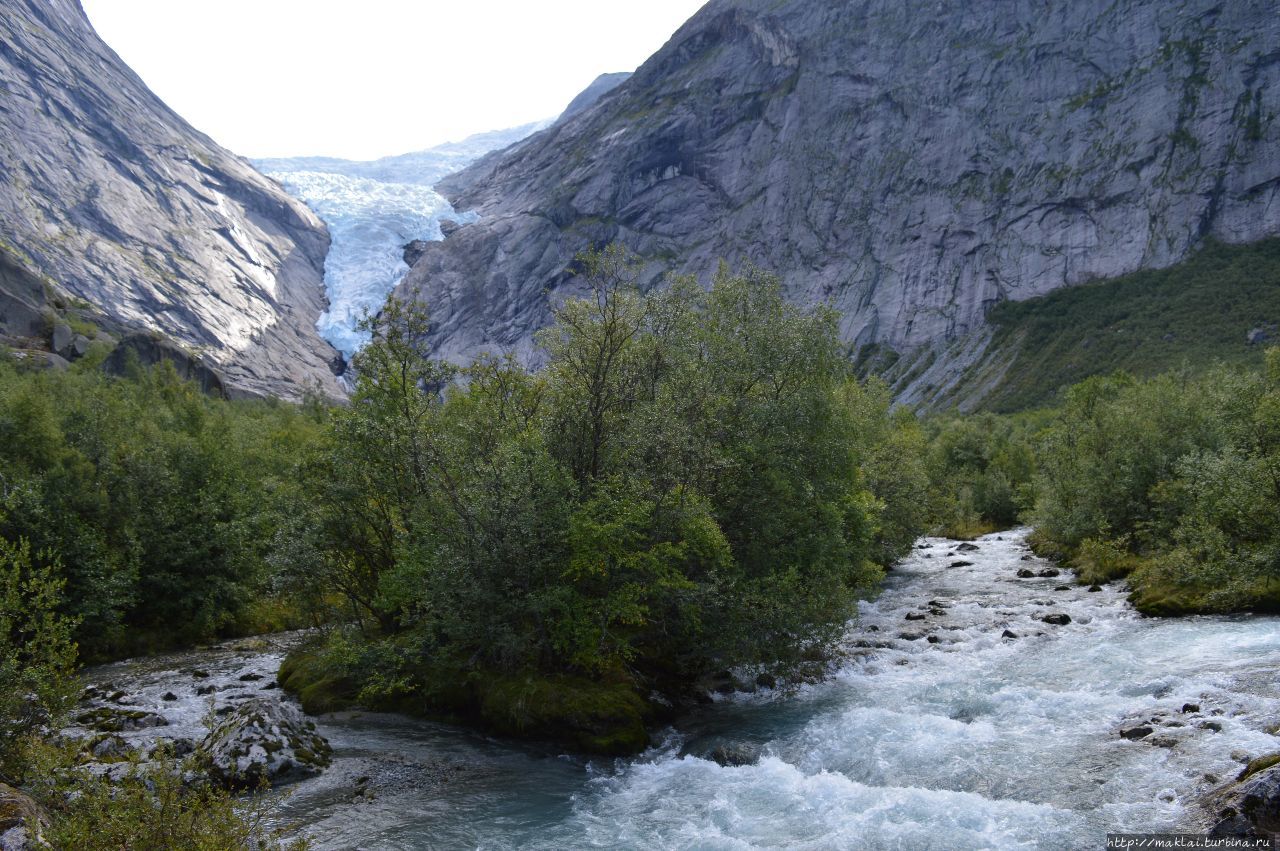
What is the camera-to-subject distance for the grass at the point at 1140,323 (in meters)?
131

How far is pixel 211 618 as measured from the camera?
35875 mm

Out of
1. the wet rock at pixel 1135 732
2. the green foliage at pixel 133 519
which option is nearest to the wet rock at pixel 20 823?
the green foliage at pixel 133 519

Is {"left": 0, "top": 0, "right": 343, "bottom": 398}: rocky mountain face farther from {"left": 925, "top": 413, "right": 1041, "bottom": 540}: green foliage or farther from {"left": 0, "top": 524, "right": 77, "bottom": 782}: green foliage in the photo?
{"left": 0, "top": 524, "right": 77, "bottom": 782}: green foliage

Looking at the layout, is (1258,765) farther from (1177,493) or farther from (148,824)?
(1177,493)

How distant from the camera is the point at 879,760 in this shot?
18.3 m

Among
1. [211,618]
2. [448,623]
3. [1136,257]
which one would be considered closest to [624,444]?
[448,623]

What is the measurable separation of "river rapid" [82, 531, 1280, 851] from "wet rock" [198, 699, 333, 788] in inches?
25.5

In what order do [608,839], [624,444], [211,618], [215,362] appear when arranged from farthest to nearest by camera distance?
[215,362]
[211,618]
[624,444]
[608,839]

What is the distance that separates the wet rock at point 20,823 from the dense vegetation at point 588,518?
1033cm

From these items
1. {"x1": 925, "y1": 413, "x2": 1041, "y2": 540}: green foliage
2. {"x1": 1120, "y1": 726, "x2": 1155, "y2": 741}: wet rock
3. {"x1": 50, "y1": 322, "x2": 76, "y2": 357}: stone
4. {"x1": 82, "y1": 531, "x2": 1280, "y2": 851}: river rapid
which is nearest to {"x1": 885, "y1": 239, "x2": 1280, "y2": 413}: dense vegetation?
{"x1": 925, "y1": 413, "x2": 1041, "y2": 540}: green foliage

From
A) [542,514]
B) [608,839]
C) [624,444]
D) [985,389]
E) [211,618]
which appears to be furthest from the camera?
[985,389]

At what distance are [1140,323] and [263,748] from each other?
546 ft

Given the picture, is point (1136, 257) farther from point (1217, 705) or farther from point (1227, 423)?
point (1217, 705)

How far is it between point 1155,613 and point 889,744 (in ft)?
55.6
